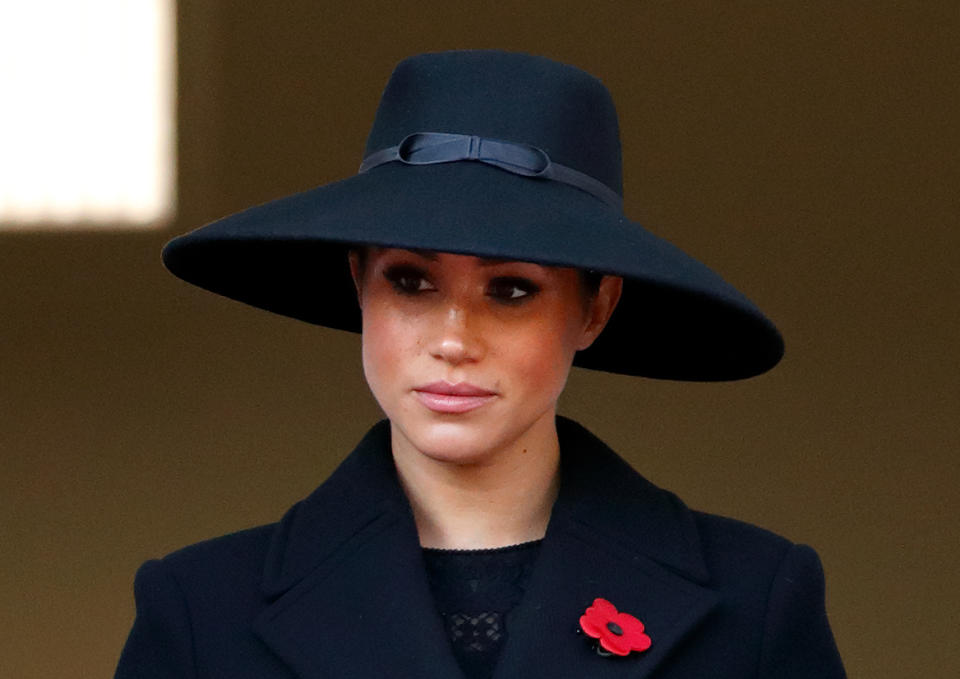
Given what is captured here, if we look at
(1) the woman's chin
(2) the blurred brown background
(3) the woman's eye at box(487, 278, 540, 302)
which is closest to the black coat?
(1) the woman's chin

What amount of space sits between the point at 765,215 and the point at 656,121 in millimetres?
288

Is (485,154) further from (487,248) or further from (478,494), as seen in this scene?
(478,494)

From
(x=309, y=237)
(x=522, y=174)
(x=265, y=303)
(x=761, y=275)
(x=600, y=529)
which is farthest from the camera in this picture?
(x=761, y=275)

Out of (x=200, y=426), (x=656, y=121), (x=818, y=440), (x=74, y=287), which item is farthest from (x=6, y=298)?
(x=818, y=440)

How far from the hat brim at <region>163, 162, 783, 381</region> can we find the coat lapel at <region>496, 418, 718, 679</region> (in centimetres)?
14

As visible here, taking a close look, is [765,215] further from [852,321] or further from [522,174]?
[522,174]

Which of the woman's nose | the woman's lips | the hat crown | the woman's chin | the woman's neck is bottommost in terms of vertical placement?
the woman's neck

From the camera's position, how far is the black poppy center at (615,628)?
1587 millimetres

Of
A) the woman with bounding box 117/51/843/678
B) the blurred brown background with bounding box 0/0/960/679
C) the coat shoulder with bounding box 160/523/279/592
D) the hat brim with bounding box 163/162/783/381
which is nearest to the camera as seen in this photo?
the hat brim with bounding box 163/162/783/381

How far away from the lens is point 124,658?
5.25 feet

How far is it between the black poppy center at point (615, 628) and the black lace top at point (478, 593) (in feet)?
0.29

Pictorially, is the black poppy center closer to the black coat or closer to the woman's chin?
the black coat

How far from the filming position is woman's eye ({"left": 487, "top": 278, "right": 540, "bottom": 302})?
5.12ft

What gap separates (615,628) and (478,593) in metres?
0.13
